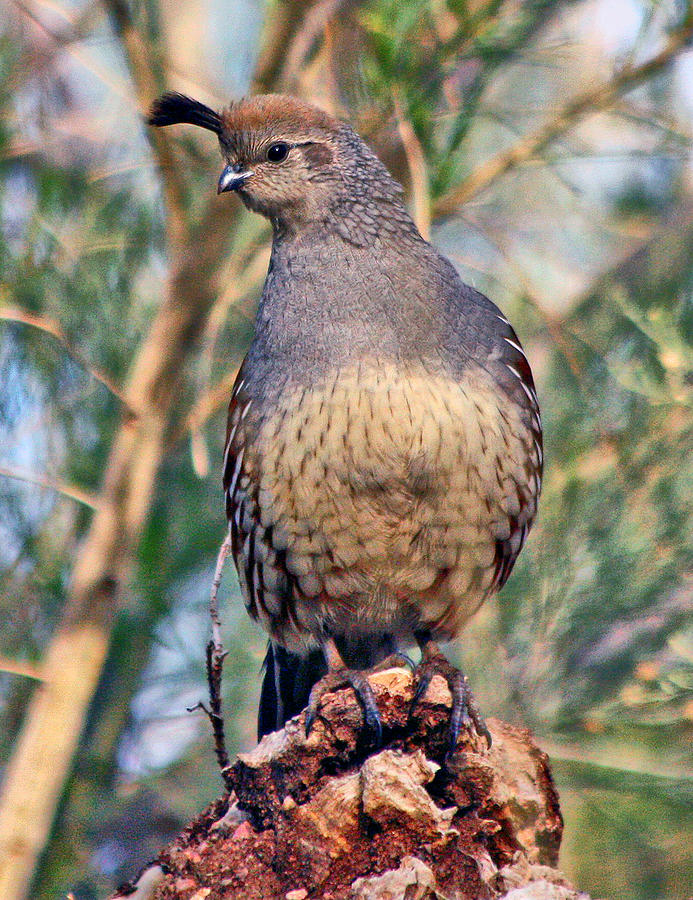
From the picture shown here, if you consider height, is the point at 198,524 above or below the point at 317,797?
above

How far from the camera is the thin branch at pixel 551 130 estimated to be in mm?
4793

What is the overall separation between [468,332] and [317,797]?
1.71m

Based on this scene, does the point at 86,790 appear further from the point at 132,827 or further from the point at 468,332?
the point at 468,332

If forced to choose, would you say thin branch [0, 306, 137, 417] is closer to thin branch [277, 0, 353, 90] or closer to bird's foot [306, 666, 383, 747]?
thin branch [277, 0, 353, 90]

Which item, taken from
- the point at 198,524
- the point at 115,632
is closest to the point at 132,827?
the point at 115,632

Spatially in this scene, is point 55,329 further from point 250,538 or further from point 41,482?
point 250,538

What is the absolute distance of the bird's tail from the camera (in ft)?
13.4

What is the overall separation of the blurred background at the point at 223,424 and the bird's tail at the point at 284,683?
2.38 feet

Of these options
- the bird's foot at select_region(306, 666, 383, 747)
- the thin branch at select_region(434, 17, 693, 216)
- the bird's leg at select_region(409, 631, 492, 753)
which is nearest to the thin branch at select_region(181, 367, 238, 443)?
the thin branch at select_region(434, 17, 693, 216)

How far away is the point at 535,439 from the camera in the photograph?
3.96 m

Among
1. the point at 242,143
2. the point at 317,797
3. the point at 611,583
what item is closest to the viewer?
the point at 317,797

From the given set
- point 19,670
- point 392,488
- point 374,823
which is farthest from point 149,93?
point 374,823

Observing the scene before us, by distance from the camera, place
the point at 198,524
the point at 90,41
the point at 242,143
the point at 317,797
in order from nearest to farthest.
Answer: the point at 317,797 → the point at 242,143 → the point at 90,41 → the point at 198,524

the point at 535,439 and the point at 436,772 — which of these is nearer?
the point at 436,772
